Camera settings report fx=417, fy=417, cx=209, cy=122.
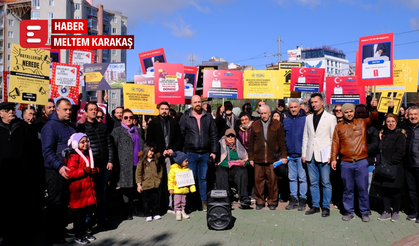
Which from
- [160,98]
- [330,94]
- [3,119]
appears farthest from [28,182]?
[330,94]

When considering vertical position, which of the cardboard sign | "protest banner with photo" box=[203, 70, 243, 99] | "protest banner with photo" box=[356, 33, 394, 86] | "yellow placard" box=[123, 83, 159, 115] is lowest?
the cardboard sign

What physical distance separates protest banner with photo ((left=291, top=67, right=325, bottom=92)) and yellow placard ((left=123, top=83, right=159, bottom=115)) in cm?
374

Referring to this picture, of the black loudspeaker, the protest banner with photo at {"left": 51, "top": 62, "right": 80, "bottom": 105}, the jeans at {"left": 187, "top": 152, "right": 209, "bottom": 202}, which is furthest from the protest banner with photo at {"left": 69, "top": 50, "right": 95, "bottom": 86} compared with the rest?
the black loudspeaker

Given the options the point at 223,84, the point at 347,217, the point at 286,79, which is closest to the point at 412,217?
the point at 347,217

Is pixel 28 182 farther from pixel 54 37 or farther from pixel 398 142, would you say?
pixel 398 142

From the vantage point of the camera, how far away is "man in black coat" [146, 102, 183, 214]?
8.65m

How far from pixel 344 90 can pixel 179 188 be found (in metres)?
5.28

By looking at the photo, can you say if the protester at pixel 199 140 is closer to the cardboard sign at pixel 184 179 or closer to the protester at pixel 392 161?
the cardboard sign at pixel 184 179

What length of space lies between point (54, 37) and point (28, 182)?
214 inches

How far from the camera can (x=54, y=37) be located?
35.8 ft

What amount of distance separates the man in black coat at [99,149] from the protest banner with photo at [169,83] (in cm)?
284

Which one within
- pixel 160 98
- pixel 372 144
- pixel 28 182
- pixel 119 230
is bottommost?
pixel 119 230

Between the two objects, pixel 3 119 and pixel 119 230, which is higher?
pixel 3 119

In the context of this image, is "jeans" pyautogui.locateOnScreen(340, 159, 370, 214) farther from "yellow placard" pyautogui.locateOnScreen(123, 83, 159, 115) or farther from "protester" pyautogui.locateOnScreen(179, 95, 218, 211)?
"yellow placard" pyautogui.locateOnScreen(123, 83, 159, 115)
